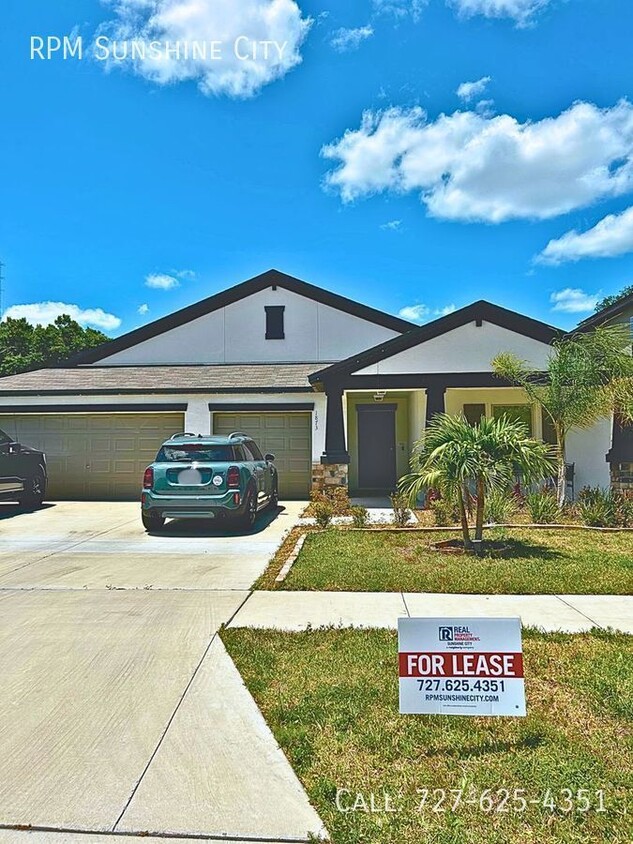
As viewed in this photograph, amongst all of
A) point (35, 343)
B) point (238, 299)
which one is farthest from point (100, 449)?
point (35, 343)

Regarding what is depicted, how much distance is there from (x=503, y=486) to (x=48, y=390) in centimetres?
1285

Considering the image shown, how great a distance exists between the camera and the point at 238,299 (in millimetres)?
20609

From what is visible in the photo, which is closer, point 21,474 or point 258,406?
point 21,474

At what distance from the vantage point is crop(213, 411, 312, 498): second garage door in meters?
15.4

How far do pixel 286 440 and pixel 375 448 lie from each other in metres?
3.04

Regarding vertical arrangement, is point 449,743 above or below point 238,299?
below

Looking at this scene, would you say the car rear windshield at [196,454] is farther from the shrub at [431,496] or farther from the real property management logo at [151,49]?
the real property management logo at [151,49]

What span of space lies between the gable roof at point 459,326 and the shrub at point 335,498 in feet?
9.02

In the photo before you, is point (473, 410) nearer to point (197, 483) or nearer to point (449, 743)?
point (197, 483)

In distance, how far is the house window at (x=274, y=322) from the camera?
20219 millimetres

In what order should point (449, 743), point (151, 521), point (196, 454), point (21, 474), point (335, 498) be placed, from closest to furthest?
1. point (449, 743)
2. point (196, 454)
3. point (151, 521)
4. point (335, 498)
5. point (21, 474)

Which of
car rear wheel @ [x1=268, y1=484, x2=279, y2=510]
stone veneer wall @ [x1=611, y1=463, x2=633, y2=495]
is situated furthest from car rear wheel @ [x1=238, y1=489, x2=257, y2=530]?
stone veneer wall @ [x1=611, y1=463, x2=633, y2=495]

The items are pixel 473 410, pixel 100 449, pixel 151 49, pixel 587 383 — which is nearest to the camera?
pixel 151 49

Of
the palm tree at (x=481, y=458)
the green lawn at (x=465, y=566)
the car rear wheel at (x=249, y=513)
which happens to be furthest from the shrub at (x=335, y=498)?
the palm tree at (x=481, y=458)
